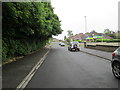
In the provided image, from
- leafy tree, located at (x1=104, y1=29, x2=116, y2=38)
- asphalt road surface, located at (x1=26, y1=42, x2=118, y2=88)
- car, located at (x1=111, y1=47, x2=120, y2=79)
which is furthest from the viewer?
leafy tree, located at (x1=104, y1=29, x2=116, y2=38)

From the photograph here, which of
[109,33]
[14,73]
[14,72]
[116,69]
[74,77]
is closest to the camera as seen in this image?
[116,69]

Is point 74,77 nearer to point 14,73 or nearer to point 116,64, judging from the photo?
point 116,64

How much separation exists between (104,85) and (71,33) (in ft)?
455

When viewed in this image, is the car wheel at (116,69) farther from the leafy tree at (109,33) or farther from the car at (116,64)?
the leafy tree at (109,33)

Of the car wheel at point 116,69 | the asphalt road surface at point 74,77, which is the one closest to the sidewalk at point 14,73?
the asphalt road surface at point 74,77

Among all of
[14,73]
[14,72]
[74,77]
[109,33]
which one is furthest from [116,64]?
[109,33]

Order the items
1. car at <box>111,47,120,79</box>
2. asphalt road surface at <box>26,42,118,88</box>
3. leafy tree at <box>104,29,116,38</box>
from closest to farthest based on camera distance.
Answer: asphalt road surface at <box>26,42,118,88</box>, car at <box>111,47,120,79</box>, leafy tree at <box>104,29,116,38</box>

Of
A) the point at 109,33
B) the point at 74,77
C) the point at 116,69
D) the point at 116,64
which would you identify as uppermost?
the point at 109,33

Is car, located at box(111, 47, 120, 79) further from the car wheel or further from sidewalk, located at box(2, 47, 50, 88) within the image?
sidewalk, located at box(2, 47, 50, 88)

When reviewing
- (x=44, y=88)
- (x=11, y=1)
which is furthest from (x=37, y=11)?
(x=44, y=88)

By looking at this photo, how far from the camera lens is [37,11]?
919 cm

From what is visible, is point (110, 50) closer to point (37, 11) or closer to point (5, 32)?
point (37, 11)

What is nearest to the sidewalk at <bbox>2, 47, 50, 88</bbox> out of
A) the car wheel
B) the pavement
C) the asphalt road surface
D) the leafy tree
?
the pavement

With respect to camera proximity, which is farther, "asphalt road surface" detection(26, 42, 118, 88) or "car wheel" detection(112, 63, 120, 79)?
"car wheel" detection(112, 63, 120, 79)
